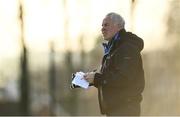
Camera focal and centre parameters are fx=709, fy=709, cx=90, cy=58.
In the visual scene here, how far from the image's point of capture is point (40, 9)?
23094mm

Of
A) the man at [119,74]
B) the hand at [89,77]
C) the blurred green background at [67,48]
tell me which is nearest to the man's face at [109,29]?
the man at [119,74]

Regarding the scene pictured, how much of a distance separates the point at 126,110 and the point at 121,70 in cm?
36

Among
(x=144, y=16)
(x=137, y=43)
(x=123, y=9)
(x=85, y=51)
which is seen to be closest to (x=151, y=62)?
(x=85, y=51)

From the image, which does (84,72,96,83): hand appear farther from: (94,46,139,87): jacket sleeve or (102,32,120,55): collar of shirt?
(102,32,120,55): collar of shirt

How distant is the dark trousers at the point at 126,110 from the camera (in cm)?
570

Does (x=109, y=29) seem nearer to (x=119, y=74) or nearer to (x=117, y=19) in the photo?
(x=117, y=19)

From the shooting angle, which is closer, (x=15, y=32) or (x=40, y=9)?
(x=15, y=32)

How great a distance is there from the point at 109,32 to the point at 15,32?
15.4 meters

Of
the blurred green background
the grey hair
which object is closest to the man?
the grey hair

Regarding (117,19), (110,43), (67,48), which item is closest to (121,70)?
(110,43)

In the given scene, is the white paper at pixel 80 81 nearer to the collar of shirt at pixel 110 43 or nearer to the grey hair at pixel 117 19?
the collar of shirt at pixel 110 43

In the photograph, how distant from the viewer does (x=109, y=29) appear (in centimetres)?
574

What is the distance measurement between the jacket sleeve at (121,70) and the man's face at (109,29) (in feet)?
0.59

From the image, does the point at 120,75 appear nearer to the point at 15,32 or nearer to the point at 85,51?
the point at 15,32
